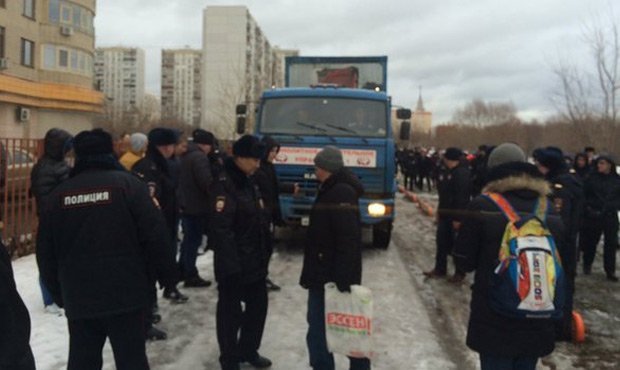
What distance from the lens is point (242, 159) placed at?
418 cm

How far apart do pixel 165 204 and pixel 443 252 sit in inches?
163

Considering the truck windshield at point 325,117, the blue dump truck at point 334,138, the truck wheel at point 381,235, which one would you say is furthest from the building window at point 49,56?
the truck wheel at point 381,235

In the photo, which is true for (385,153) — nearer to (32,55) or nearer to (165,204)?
(165,204)

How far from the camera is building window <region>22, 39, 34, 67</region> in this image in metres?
32.3

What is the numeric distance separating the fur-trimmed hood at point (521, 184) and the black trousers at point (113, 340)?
2.19 m

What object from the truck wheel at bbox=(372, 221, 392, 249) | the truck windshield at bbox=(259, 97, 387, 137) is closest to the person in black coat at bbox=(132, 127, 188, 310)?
the truck windshield at bbox=(259, 97, 387, 137)

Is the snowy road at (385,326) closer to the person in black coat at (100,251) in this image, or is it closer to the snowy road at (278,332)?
the snowy road at (278,332)

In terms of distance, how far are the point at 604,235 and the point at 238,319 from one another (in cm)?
613

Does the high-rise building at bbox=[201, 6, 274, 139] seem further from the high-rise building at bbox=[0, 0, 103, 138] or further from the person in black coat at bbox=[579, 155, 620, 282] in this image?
the person in black coat at bbox=[579, 155, 620, 282]

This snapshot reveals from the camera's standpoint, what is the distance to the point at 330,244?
393 cm

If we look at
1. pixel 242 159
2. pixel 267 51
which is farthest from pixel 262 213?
pixel 267 51

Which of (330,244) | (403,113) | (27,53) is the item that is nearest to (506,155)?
(330,244)

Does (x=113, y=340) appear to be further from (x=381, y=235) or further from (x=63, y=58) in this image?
(x=63, y=58)

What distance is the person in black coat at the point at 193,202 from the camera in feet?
22.3
